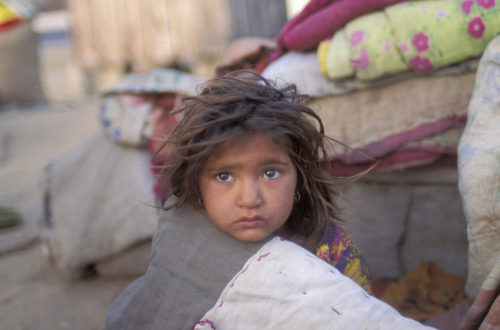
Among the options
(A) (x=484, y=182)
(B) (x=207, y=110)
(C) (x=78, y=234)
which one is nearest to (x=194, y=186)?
(B) (x=207, y=110)

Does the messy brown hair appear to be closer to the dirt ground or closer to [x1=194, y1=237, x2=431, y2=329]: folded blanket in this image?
[x1=194, y1=237, x2=431, y2=329]: folded blanket

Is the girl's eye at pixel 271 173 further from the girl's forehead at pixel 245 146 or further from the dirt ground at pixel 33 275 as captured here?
the dirt ground at pixel 33 275

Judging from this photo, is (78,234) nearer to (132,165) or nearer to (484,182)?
(132,165)

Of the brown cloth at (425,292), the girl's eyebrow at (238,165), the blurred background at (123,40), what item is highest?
the blurred background at (123,40)

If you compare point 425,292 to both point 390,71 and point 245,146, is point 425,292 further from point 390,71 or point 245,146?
point 245,146

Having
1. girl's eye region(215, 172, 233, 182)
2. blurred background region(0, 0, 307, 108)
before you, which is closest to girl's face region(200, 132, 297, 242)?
girl's eye region(215, 172, 233, 182)

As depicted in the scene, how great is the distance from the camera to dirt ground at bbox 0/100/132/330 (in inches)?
A: 78.7

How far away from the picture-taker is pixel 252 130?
46.8 inches

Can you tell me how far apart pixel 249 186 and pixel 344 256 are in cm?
41

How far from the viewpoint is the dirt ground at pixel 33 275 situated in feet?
6.56

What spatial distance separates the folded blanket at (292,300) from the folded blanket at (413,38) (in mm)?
964

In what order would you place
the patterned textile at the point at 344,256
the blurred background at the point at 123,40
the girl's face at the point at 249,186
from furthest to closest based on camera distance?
the blurred background at the point at 123,40 < the patterned textile at the point at 344,256 < the girl's face at the point at 249,186

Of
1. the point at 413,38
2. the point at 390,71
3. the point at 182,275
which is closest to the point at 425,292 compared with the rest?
the point at 390,71

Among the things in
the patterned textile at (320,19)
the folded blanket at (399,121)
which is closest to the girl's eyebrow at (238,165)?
the folded blanket at (399,121)
